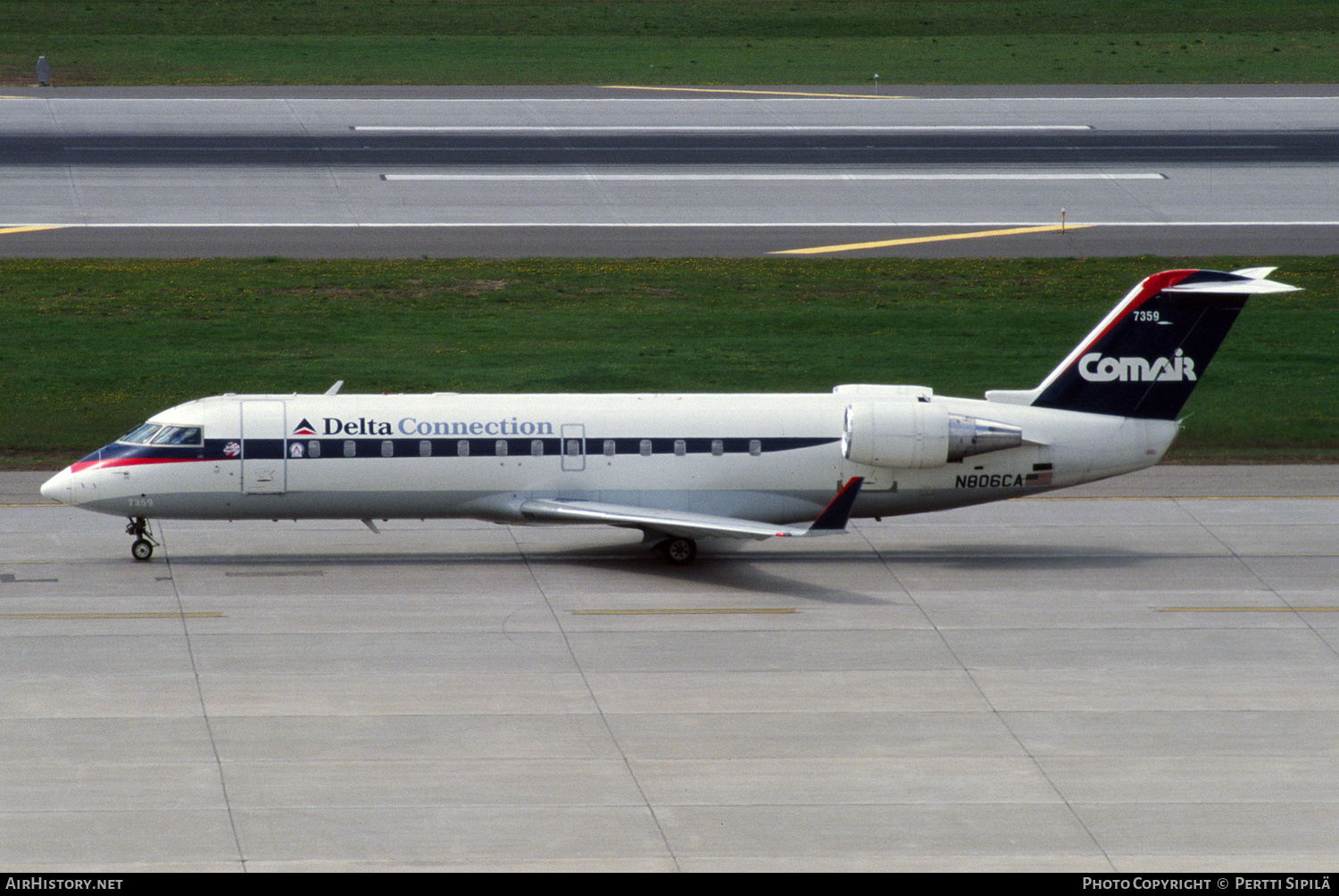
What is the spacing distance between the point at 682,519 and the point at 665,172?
1482 inches

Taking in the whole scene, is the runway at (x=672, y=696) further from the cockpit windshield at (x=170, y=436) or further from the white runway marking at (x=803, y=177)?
the white runway marking at (x=803, y=177)

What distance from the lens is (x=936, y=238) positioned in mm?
59094

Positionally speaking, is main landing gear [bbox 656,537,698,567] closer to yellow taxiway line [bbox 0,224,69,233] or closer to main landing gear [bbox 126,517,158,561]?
main landing gear [bbox 126,517,158,561]

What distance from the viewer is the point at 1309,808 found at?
22.1 metres

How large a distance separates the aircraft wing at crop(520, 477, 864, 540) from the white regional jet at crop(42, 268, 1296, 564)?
0.05 m

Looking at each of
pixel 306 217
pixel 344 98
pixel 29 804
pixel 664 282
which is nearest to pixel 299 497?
pixel 29 804

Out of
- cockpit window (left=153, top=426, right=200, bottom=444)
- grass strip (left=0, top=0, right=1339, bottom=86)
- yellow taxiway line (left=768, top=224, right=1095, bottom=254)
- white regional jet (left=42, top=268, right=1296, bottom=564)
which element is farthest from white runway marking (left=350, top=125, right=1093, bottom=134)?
cockpit window (left=153, top=426, right=200, bottom=444)

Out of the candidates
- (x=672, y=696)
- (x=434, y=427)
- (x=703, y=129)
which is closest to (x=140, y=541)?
(x=434, y=427)

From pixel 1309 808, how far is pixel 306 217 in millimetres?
45709

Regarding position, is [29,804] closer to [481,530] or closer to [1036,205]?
[481,530]

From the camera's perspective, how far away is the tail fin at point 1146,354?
109 feet

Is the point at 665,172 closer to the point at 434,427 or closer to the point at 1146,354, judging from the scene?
the point at 1146,354

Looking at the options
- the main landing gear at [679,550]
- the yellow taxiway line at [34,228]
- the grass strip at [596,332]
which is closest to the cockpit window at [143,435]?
the grass strip at [596,332]
